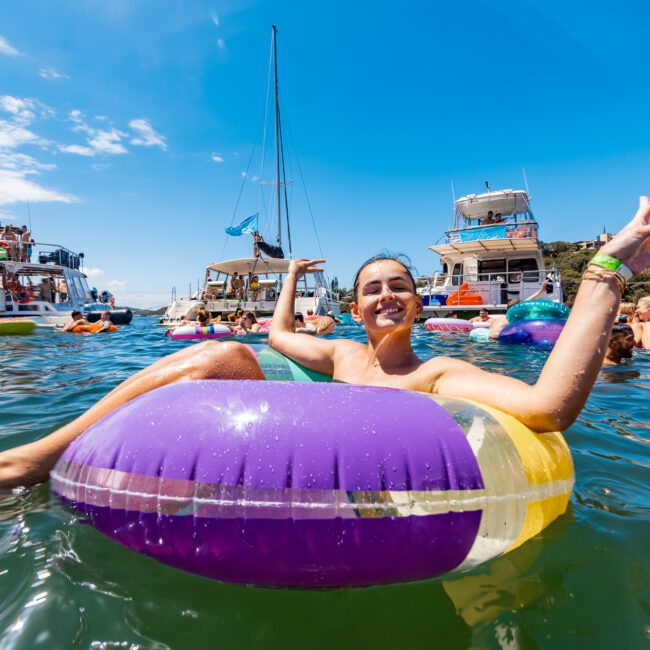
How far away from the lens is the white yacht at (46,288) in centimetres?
1602

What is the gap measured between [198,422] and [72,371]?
17.5 ft

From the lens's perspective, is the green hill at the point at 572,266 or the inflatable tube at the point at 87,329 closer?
the inflatable tube at the point at 87,329

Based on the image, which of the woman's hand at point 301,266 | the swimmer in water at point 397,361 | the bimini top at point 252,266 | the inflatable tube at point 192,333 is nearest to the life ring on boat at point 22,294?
the bimini top at point 252,266

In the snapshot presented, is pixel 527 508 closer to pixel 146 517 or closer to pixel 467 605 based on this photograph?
pixel 467 605

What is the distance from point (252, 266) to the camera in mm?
17625

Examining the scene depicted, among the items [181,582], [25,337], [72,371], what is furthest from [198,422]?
[25,337]

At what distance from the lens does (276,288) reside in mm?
18938

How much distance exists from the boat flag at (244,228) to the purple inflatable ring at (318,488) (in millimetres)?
17258

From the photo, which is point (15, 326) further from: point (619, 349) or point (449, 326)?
point (619, 349)

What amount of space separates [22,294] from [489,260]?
18893 mm

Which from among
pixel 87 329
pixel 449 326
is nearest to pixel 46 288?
pixel 87 329

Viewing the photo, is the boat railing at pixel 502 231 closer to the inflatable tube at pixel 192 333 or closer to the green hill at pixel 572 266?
the inflatable tube at pixel 192 333

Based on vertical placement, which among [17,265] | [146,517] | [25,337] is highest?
[17,265]

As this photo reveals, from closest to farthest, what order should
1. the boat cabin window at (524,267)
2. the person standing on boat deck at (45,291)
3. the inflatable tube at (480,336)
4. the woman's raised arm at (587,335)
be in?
the woman's raised arm at (587,335)
the inflatable tube at (480,336)
the boat cabin window at (524,267)
the person standing on boat deck at (45,291)
